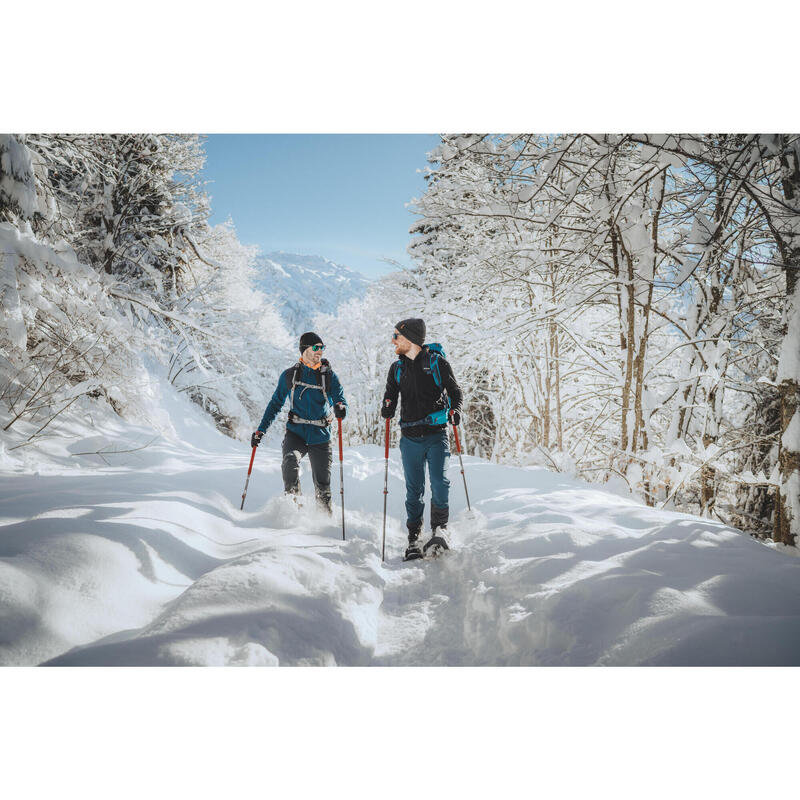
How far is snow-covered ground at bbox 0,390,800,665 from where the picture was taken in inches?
61.5

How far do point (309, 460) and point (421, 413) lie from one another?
1.43 metres

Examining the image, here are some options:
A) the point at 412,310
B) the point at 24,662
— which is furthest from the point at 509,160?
the point at 412,310

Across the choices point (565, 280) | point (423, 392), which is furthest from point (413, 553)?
point (565, 280)

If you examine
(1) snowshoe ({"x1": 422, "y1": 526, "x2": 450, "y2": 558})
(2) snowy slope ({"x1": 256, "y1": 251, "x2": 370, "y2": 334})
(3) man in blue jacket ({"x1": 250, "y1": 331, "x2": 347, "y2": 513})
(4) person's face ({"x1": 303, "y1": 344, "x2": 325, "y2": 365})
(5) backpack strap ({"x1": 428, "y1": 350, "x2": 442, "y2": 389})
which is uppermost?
(2) snowy slope ({"x1": 256, "y1": 251, "x2": 370, "y2": 334})

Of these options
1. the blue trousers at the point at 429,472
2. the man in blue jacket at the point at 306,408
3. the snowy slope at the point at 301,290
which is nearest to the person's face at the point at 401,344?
the blue trousers at the point at 429,472

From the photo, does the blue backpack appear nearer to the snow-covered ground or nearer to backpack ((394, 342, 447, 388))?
backpack ((394, 342, 447, 388))

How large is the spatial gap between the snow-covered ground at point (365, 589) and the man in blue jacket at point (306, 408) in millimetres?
693

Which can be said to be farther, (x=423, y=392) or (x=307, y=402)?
(x=307, y=402)

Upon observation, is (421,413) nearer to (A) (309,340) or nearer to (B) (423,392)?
(B) (423,392)

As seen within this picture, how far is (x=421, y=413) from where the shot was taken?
2.97 m

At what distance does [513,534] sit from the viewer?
2824 mm

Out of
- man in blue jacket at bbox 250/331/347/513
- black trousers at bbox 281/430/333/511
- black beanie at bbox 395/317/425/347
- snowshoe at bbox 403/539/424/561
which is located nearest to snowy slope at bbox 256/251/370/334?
man in blue jacket at bbox 250/331/347/513

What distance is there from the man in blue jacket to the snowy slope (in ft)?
22.7
